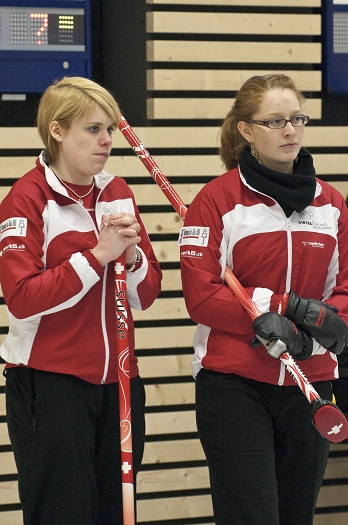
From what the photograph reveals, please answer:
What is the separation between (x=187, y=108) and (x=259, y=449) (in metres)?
1.90

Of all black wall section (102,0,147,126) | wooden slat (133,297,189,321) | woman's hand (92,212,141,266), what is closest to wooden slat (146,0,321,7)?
black wall section (102,0,147,126)

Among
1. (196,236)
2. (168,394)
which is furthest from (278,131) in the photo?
(168,394)

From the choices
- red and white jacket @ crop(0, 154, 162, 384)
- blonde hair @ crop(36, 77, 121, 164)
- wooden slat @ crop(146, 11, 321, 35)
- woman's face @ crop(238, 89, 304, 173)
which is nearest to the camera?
red and white jacket @ crop(0, 154, 162, 384)

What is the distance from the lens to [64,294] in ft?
7.76

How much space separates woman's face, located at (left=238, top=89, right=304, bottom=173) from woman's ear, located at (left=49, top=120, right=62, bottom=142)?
0.61 metres

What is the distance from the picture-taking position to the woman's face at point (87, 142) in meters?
2.50

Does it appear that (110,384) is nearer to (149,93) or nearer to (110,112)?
(110,112)

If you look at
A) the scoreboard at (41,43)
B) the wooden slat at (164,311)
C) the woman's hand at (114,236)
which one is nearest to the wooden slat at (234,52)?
the scoreboard at (41,43)

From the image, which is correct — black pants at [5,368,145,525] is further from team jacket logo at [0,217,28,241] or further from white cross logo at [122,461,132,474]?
team jacket logo at [0,217,28,241]

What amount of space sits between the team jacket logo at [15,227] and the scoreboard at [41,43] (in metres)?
1.49

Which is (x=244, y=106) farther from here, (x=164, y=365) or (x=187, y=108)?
(x=164, y=365)

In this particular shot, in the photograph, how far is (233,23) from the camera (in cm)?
390

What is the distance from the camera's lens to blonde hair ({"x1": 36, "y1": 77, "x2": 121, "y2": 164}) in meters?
2.48

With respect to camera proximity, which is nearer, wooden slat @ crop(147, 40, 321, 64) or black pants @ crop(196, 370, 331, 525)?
black pants @ crop(196, 370, 331, 525)
